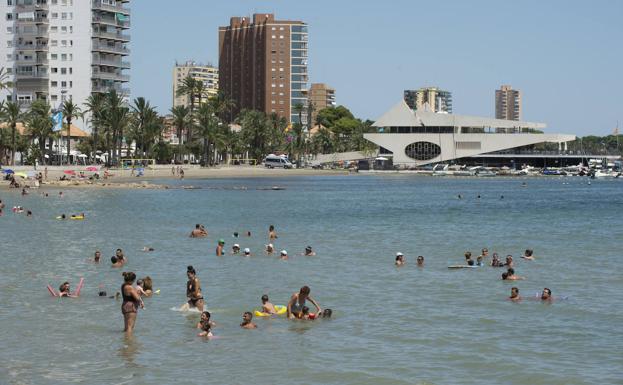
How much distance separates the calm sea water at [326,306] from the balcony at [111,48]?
316 ft

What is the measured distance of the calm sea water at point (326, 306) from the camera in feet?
73.0

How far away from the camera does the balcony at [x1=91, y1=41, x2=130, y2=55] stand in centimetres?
15562

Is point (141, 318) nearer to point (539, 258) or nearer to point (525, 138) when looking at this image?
point (539, 258)

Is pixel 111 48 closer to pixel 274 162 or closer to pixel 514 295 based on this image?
pixel 274 162

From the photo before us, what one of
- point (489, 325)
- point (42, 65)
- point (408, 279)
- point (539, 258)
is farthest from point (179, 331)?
point (42, 65)

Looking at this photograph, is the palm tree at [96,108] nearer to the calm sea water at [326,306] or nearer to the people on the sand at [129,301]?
the calm sea water at [326,306]

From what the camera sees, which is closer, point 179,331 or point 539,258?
point 179,331

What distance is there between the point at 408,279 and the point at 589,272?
8685 millimetres

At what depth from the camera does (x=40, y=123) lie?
132 meters

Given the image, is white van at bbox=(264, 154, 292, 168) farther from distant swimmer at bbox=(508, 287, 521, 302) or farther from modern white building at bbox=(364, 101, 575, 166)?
distant swimmer at bbox=(508, 287, 521, 302)

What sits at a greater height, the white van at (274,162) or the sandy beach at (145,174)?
the white van at (274,162)

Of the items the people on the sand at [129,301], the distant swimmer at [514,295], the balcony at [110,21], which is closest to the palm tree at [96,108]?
the balcony at [110,21]

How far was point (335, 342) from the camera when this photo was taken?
2517 centimetres

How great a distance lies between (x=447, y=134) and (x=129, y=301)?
175 m
